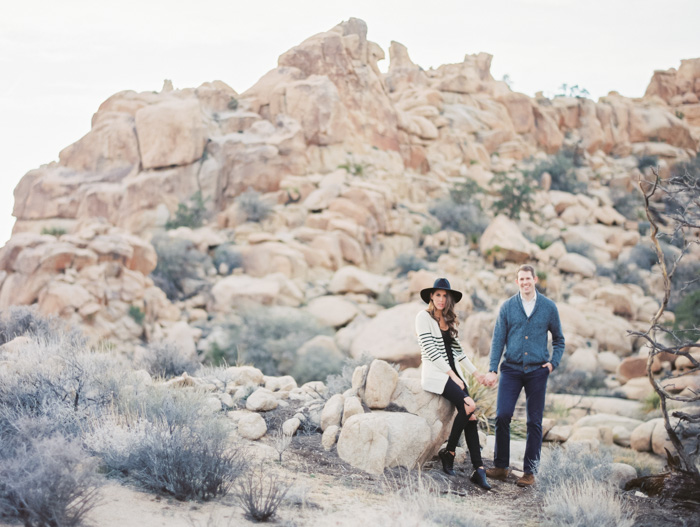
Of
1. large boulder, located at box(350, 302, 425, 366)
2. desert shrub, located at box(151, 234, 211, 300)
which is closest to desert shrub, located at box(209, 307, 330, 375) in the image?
large boulder, located at box(350, 302, 425, 366)

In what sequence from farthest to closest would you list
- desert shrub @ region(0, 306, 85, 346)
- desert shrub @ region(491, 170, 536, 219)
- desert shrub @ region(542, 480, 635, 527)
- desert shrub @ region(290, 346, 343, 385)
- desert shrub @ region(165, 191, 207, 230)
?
desert shrub @ region(491, 170, 536, 219) → desert shrub @ region(165, 191, 207, 230) → desert shrub @ region(290, 346, 343, 385) → desert shrub @ region(0, 306, 85, 346) → desert shrub @ region(542, 480, 635, 527)

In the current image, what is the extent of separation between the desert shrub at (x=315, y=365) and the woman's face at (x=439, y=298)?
23.2ft

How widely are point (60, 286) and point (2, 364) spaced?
8.14 meters

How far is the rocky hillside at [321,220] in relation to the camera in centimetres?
1459

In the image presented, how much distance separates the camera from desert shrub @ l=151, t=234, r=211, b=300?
58.6 ft

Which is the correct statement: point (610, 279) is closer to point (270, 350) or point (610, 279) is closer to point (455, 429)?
point (270, 350)

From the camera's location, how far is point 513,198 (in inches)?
1014

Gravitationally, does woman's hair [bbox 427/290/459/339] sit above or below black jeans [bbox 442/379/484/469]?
above

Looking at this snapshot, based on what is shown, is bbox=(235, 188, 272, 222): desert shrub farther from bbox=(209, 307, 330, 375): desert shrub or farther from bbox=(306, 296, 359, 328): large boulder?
bbox=(209, 307, 330, 375): desert shrub

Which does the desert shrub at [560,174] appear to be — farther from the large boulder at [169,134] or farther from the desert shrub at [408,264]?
the large boulder at [169,134]

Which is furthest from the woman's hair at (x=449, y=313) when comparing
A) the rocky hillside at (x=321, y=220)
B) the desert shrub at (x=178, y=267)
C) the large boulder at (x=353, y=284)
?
the desert shrub at (x=178, y=267)

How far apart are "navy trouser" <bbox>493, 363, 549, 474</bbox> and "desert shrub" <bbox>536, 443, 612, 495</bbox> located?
0.55 ft

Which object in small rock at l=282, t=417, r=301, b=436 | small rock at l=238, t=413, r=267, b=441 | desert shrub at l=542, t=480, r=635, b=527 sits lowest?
small rock at l=282, t=417, r=301, b=436

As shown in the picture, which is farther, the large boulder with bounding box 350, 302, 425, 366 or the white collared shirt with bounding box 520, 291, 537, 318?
the large boulder with bounding box 350, 302, 425, 366
